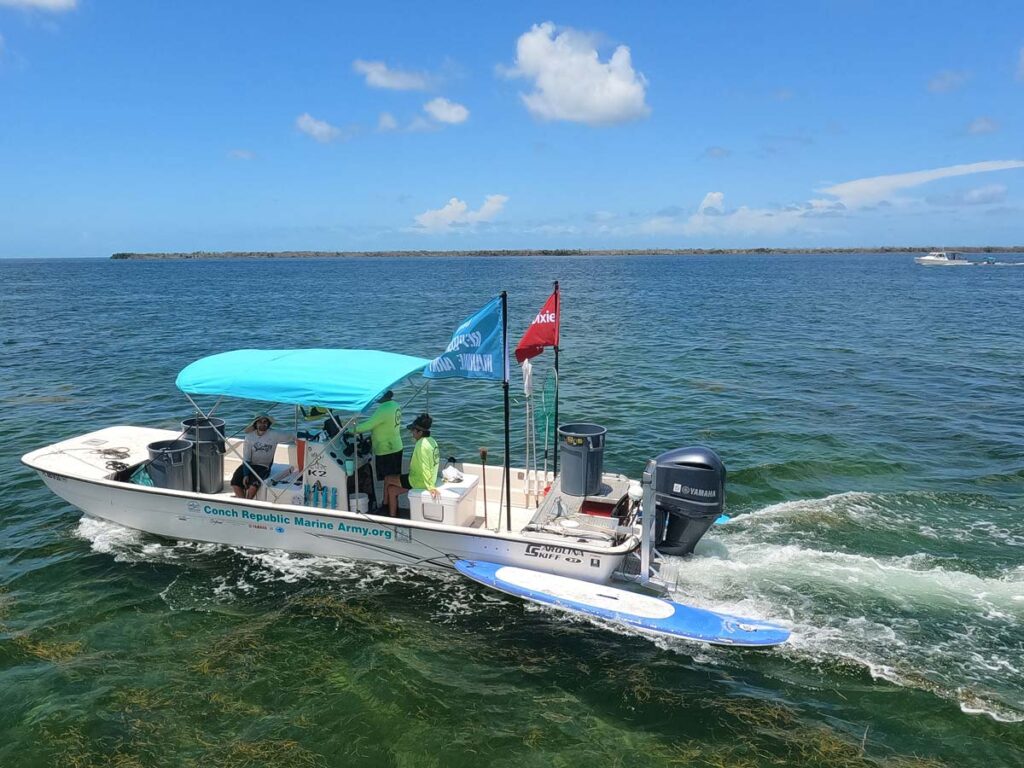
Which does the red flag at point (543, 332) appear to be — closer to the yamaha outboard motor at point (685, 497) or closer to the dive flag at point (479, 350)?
the dive flag at point (479, 350)

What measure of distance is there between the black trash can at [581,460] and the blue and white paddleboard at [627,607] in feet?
5.21

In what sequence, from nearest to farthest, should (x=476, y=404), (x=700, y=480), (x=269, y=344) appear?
(x=700, y=480) < (x=476, y=404) < (x=269, y=344)

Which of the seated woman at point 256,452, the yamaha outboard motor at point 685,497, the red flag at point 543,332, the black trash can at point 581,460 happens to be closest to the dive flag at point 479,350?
the red flag at point 543,332

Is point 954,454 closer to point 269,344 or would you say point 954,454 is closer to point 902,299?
point 269,344

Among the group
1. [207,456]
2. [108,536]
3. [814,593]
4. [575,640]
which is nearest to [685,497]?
[814,593]

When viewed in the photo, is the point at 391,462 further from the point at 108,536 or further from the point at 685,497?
the point at 108,536

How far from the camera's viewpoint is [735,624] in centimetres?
839

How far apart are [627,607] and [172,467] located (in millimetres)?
7629

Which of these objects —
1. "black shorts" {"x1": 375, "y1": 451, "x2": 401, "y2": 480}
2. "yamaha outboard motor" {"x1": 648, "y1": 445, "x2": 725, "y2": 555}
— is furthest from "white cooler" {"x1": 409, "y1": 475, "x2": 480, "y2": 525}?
"yamaha outboard motor" {"x1": 648, "y1": 445, "x2": 725, "y2": 555}

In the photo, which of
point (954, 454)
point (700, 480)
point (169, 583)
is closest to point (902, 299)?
point (954, 454)

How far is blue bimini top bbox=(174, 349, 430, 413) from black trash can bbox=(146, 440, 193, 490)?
1127 millimetres

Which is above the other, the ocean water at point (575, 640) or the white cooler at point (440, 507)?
the white cooler at point (440, 507)

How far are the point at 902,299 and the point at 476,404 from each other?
5599 cm

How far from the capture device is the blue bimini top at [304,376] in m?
10.0
